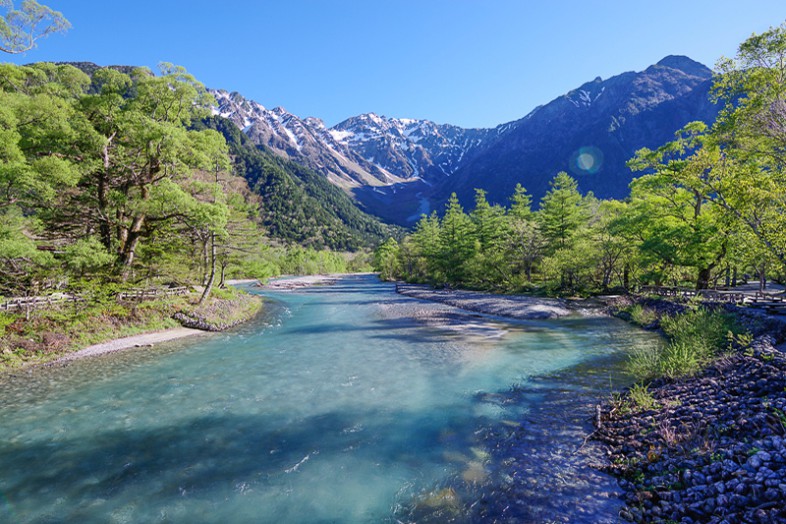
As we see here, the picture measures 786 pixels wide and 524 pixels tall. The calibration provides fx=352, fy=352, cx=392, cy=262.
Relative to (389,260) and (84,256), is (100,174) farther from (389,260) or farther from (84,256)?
(389,260)

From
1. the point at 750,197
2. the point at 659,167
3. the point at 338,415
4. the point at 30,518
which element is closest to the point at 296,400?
the point at 338,415

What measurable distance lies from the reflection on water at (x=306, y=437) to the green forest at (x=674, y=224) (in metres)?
9.14

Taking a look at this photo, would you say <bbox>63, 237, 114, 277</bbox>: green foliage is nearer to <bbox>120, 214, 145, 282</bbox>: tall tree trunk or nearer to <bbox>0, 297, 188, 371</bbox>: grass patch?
<bbox>120, 214, 145, 282</bbox>: tall tree trunk

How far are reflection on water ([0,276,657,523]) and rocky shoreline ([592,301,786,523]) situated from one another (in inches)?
31.3

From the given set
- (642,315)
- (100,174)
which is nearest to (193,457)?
(100,174)

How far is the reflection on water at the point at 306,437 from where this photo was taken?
6758 millimetres

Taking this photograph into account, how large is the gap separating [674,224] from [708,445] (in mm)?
27506

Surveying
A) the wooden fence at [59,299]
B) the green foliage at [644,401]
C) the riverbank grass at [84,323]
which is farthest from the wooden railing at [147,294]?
the green foliage at [644,401]

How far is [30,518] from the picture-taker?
646cm

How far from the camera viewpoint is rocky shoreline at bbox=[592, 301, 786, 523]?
5.18 metres

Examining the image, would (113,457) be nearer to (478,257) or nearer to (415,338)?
(415,338)

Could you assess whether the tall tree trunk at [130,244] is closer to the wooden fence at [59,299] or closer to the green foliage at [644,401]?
the wooden fence at [59,299]

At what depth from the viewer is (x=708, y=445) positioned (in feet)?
22.3

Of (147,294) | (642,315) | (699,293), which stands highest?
(147,294)
